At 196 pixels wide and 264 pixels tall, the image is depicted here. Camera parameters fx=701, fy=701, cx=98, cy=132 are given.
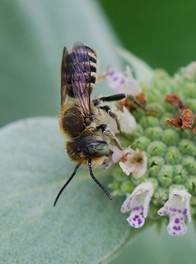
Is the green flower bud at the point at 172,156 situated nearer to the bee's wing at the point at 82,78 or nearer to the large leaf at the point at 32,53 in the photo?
the bee's wing at the point at 82,78

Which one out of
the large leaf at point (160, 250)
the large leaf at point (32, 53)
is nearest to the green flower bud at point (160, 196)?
the large leaf at point (32, 53)

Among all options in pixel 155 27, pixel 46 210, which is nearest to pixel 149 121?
pixel 46 210

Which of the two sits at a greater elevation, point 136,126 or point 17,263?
point 136,126

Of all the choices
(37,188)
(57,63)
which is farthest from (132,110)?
(57,63)

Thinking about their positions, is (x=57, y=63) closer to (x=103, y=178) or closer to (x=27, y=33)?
(x=27, y=33)

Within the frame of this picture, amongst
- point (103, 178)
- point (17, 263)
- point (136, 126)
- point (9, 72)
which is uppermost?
point (9, 72)

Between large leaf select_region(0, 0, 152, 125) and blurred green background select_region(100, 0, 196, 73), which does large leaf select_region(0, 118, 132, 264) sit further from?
blurred green background select_region(100, 0, 196, 73)
